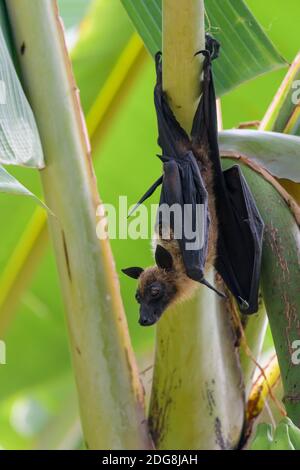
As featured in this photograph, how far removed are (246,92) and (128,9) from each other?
80 centimetres

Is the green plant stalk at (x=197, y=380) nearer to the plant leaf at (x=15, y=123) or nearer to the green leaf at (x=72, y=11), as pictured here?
the plant leaf at (x=15, y=123)

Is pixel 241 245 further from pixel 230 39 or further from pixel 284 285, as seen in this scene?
pixel 230 39

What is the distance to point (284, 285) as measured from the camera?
1010 mm

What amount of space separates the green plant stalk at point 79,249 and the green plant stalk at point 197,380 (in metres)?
0.05

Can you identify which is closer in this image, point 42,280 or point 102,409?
point 102,409

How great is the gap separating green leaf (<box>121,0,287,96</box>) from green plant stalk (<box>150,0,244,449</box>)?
0.41 metres

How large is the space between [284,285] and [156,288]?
0.28m

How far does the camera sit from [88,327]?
142 cm

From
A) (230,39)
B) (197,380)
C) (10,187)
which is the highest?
(230,39)

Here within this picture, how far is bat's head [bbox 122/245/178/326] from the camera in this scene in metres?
1.21

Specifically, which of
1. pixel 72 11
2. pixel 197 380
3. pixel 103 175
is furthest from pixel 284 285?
pixel 72 11

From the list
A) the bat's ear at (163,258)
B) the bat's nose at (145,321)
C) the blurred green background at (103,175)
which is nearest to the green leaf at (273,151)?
the bat's ear at (163,258)
